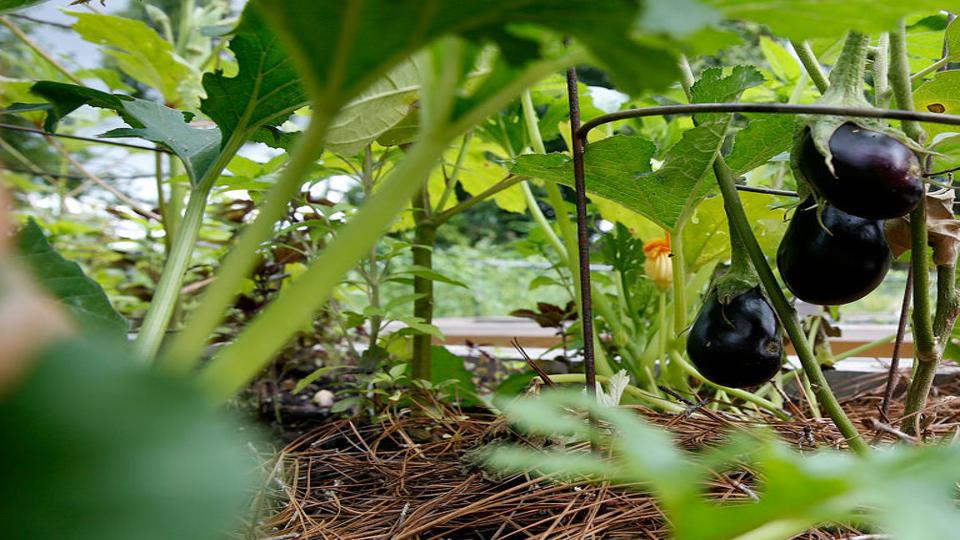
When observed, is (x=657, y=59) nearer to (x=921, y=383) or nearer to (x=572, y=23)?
(x=572, y=23)

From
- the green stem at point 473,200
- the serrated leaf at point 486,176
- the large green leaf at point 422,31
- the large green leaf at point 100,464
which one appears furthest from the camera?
the serrated leaf at point 486,176

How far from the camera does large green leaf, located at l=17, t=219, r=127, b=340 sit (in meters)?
0.45

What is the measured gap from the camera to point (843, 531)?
0.53 metres

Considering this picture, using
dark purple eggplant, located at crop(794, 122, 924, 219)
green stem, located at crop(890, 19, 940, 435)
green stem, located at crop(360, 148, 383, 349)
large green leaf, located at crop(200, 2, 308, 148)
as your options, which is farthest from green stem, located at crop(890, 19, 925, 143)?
green stem, located at crop(360, 148, 383, 349)

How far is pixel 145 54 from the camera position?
1.31 metres

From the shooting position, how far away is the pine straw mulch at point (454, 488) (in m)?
0.59

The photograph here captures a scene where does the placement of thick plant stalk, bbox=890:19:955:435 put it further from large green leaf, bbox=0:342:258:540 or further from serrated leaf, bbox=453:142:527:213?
serrated leaf, bbox=453:142:527:213

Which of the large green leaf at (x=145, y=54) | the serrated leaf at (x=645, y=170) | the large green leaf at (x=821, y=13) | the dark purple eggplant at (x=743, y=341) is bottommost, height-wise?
the dark purple eggplant at (x=743, y=341)

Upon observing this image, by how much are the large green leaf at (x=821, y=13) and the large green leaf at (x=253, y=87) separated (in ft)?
1.14

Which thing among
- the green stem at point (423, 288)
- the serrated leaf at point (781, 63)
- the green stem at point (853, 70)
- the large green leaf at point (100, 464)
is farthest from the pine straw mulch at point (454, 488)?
the serrated leaf at point (781, 63)

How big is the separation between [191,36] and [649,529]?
1494 millimetres

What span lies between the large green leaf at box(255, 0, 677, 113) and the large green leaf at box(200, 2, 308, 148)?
10.3 inches

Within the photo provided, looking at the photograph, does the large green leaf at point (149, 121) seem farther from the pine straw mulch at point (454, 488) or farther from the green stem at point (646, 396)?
the green stem at point (646, 396)

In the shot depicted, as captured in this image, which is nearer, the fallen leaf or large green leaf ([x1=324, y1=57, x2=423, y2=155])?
the fallen leaf
